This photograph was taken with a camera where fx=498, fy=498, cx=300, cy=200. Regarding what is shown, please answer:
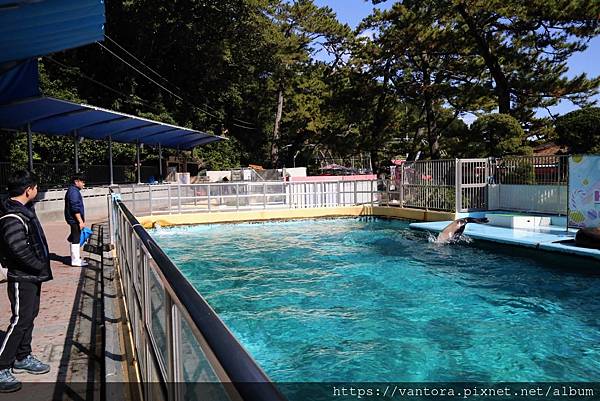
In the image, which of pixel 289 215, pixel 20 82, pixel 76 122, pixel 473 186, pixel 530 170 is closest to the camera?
pixel 20 82

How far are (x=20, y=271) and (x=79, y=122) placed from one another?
16484 mm

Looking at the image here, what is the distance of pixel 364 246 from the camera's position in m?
15.0

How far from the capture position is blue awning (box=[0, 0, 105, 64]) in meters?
9.01

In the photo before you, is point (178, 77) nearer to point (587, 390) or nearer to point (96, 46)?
point (96, 46)

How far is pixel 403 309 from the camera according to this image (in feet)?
29.3

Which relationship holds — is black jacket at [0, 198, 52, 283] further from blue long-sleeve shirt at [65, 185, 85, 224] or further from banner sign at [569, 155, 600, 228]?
banner sign at [569, 155, 600, 228]

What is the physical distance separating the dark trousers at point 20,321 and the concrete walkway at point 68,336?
0.81ft

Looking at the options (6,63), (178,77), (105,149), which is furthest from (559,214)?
(178,77)

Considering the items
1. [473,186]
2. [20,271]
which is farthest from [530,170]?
[20,271]

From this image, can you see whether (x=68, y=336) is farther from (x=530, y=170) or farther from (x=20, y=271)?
(x=530, y=170)

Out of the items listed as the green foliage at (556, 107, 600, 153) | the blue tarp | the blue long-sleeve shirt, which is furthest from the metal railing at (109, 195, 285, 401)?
the green foliage at (556, 107, 600, 153)

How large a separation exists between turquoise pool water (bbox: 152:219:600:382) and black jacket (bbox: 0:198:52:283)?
3.24 meters

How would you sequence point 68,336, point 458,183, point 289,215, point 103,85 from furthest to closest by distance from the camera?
point 103,85
point 289,215
point 458,183
point 68,336

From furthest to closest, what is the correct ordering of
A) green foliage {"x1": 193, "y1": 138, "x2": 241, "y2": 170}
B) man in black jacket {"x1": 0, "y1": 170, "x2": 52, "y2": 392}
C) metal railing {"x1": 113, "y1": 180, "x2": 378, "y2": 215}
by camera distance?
green foliage {"x1": 193, "y1": 138, "x2": 241, "y2": 170} → metal railing {"x1": 113, "y1": 180, "x2": 378, "y2": 215} → man in black jacket {"x1": 0, "y1": 170, "x2": 52, "y2": 392}
